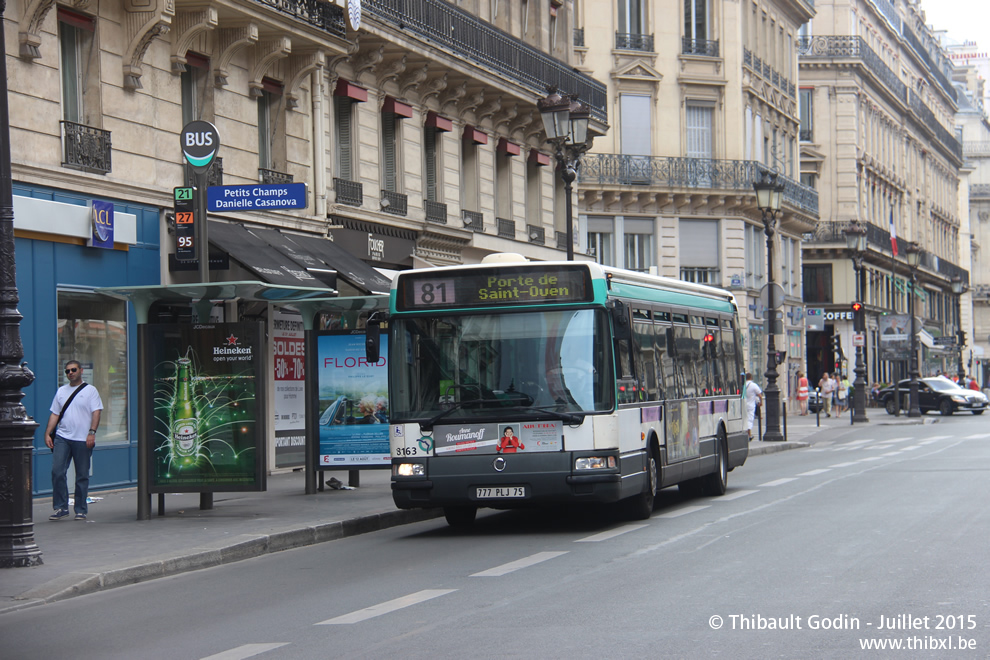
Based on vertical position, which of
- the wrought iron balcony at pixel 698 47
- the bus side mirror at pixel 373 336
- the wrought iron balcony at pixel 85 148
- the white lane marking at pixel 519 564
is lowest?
the white lane marking at pixel 519 564

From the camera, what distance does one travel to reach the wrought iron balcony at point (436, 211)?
95.0 feet

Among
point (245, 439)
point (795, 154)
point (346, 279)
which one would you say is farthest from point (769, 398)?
point (795, 154)

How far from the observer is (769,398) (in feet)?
116

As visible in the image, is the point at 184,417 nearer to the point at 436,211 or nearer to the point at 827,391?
the point at 436,211

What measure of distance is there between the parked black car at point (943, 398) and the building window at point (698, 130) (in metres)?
12.2

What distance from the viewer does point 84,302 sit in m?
19.1

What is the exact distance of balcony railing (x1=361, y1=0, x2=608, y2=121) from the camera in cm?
2686

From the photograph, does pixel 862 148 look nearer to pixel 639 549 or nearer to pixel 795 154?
pixel 795 154

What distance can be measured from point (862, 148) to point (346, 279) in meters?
51.2

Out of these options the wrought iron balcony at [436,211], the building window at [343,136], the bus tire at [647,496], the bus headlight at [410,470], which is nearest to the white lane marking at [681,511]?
the bus tire at [647,496]

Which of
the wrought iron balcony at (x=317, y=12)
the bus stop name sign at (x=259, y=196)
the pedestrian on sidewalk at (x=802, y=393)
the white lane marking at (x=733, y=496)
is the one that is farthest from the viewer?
the pedestrian on sidewalk at (x=802, y=393)

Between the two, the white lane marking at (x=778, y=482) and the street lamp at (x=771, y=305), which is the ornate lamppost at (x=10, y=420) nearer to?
the white lane marking at (x=778, y=482)

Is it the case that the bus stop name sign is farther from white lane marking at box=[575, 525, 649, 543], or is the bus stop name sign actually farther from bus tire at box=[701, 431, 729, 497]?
bus tire at box=[701, 431, 729, 497]

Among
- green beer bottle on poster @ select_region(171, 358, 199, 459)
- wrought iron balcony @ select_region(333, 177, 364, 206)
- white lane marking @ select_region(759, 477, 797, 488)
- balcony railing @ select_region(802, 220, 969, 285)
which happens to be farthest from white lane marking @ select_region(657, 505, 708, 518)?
balcony railing @ select_region(802, 220, 969, 285)
